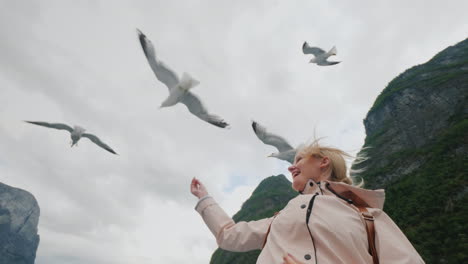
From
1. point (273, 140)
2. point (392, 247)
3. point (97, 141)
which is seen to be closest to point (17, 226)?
point (97, 141)

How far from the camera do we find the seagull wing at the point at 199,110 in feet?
32.7

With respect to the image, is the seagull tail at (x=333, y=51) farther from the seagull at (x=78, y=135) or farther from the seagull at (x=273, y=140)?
the seagull at (x=78, y=135)

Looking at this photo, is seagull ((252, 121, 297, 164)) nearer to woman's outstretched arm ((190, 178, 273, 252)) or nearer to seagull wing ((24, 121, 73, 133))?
woman's outstretched arm ((190, 178, 273, 252))

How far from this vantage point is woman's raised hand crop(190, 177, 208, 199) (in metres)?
2.74

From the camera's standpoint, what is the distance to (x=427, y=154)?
30.4 metres

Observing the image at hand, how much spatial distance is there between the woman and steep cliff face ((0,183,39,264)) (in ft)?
728

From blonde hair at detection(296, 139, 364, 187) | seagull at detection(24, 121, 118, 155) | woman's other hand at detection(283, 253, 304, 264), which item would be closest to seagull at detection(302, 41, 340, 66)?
seagull at detection(24, 121, 118, 155)

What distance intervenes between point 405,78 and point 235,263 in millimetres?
40789

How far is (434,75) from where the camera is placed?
1698 inches

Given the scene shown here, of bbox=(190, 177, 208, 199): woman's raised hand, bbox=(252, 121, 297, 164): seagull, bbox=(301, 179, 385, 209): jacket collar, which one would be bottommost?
bbox=(301, 179, 385, 209): jacket collar

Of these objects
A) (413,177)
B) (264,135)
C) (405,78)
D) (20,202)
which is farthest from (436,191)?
(20,202)

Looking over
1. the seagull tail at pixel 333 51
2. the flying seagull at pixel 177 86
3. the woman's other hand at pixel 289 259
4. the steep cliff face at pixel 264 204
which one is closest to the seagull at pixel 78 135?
the flying seagull at pixel 177 86

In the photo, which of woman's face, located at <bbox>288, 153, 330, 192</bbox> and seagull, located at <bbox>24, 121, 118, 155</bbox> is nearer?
woman's face, located at <bbox>288, 153, 330, 192</bbox>

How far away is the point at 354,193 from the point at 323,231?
52 cm
